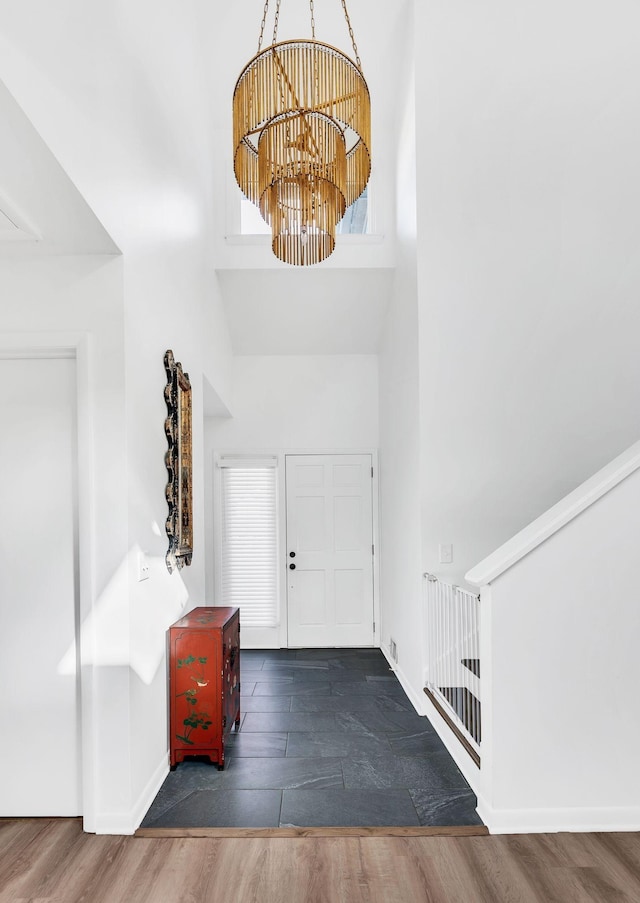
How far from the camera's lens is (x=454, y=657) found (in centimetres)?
412

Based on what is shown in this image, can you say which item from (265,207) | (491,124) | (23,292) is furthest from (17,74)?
(491,124)

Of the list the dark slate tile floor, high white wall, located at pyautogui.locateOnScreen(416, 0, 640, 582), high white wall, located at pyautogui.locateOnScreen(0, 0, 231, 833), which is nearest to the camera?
high white wall, located at pyautogui.locateOnScreen(0, 0, 231, 833)

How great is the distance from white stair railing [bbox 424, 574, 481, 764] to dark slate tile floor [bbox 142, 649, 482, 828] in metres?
0.25

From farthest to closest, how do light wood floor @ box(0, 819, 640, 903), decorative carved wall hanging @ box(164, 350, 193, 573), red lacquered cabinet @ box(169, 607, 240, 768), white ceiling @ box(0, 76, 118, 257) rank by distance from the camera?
decorative carved wall hanging @ box(164, 350, 193, 573), red lacquered cabinet @ box(169, 607, 240, 768), light wood floor @ box(0, 819, 640, 903), white ceiling @ box(0, 76, 118, 257)

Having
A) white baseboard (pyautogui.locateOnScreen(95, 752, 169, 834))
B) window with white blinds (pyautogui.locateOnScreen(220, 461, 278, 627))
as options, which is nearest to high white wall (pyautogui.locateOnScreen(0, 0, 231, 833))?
white baseboard (pyautogui.locateOnScreen(95, 752, 169, 834))

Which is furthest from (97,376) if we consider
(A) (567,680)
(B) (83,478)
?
(A) (567,680)

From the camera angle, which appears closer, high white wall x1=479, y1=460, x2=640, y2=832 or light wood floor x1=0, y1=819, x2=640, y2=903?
light wood floor x1=0, y1=819, x2=640, y2=903

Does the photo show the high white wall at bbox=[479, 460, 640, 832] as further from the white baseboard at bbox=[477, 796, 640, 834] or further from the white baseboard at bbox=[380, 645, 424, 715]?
the white baseboard at bbox=[380, 645, 424, 715]

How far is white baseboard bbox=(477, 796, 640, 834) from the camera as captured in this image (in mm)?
2971

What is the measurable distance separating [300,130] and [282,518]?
4285mm

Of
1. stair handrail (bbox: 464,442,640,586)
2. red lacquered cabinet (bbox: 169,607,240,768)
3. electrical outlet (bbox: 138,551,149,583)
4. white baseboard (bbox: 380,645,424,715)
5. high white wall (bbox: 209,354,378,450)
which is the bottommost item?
white baseboard (bbox: 380,645,424,715)

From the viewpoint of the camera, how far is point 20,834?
2910mm

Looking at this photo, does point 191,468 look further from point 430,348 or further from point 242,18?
point 242,18

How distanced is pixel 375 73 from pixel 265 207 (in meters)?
2.89
